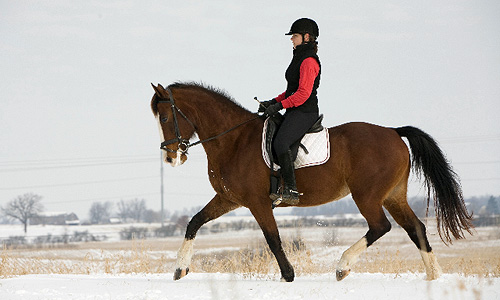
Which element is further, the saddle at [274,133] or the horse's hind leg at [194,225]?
the horse's hind leg at [194,225]

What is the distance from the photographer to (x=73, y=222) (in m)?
110

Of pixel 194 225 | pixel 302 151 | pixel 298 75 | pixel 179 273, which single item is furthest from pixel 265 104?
pixel 179 273

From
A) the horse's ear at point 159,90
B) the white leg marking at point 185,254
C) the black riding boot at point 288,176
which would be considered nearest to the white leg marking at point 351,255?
the black riding boot at point 288,176

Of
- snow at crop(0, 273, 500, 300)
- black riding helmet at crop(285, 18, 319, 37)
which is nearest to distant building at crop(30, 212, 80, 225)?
snow at crop(0, 273, 500, 300)

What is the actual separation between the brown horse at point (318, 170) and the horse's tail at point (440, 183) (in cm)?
1

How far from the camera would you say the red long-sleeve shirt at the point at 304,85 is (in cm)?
827

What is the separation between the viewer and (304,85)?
8297 millimetres

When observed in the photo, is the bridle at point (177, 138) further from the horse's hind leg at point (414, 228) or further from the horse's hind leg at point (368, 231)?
the horse's hind leg at point (414, 228)

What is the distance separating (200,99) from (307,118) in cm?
159

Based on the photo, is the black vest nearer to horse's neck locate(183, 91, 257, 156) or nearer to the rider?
the rider

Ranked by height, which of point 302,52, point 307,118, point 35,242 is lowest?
point 35,242

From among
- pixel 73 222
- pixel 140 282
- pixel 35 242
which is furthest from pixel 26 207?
pixel 140 282

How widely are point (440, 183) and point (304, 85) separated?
2.50 m

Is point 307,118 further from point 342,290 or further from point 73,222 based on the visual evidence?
point 73,222
